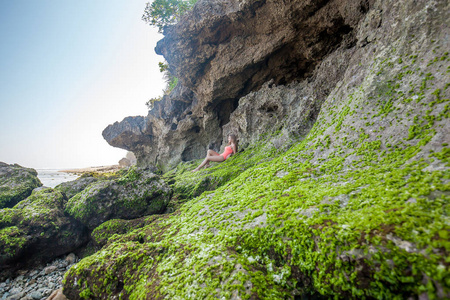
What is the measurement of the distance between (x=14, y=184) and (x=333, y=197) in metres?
21.4

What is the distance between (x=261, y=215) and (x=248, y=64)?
13.3 metres

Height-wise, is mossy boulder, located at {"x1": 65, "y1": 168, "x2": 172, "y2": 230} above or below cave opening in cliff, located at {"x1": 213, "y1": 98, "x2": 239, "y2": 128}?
below

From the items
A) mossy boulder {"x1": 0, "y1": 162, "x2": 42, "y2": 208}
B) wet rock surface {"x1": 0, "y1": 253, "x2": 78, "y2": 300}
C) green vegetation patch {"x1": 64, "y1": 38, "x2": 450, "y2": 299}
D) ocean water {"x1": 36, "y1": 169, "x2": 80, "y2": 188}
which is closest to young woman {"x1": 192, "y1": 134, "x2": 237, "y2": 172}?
green vegetation patch {"x1": 64, "y1": 38, "x2": 450, "y2": 299}

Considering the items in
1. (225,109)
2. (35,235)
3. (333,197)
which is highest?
(225,109)

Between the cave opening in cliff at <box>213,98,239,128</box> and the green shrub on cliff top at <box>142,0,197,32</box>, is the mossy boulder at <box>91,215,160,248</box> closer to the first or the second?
the cave opening in cliff at <box>213,98,239,128</box>

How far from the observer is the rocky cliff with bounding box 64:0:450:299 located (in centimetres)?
289

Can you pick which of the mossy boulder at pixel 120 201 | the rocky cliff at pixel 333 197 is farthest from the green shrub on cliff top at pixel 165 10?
the mossy boulder at pixel 120 201

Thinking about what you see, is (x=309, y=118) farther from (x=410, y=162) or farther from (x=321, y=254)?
(x=321, y=254)

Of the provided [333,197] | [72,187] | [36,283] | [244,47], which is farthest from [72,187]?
[244,47]

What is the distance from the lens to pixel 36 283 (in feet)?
24.5

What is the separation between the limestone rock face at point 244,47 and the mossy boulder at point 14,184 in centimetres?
1436

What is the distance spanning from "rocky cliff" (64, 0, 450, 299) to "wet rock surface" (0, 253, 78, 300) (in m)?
2.43

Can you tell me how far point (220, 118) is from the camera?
21766 mm

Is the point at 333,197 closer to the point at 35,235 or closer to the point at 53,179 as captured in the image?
the point at 35,235
